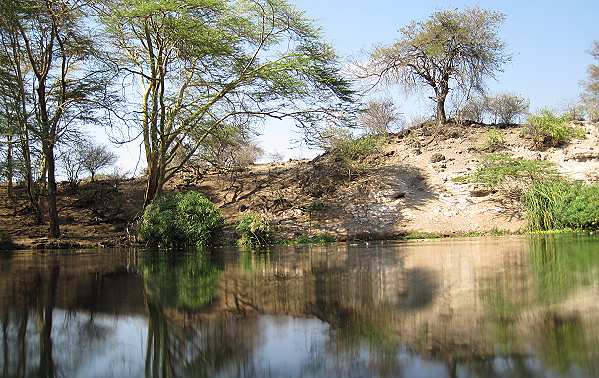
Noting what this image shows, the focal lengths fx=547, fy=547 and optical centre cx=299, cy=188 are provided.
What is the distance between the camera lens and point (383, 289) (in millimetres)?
5750

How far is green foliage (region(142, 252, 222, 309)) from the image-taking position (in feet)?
17.7

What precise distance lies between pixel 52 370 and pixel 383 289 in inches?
138

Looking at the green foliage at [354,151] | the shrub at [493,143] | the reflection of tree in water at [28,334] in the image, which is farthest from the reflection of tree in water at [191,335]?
the shrub at [493,143]

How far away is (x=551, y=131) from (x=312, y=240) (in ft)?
36.8

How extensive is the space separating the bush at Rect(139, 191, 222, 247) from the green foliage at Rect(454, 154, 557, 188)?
380 inches

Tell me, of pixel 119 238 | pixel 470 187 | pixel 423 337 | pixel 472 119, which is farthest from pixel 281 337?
pixel 472 119

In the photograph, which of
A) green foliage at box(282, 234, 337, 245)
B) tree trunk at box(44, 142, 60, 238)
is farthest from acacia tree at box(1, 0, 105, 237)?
green foliage at box(282, 234, 337, 245)

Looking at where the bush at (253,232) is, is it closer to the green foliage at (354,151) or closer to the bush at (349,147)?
the bush at (349,147)

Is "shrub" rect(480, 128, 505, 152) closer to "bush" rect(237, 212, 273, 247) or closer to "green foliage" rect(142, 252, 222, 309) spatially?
"bush" rect(237, 212, 273, 247)

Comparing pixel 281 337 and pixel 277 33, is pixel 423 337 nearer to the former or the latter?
pixel 281 337

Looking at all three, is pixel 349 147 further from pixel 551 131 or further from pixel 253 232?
pixel 551 131

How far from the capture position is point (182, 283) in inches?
271

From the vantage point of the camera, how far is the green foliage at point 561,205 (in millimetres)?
15352

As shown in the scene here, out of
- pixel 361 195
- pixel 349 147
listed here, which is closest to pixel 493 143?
pixel 349 147
